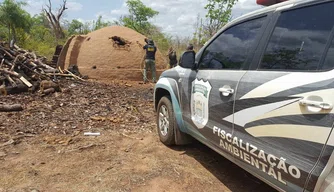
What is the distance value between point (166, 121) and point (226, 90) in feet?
6.36

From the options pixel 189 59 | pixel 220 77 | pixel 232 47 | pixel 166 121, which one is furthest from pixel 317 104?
pixel 166 121

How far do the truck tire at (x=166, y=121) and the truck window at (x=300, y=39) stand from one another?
2021 millimetres

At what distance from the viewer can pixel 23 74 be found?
973 centimetres

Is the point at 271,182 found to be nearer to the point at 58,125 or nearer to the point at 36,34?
the point at 58,125

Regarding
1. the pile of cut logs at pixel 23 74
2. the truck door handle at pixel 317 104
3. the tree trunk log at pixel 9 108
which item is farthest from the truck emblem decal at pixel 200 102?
the pile of cut logs at pixel 23 74

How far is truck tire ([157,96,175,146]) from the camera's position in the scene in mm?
4352

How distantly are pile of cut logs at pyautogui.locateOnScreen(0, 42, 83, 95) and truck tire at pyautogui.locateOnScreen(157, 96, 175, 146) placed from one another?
201 inches

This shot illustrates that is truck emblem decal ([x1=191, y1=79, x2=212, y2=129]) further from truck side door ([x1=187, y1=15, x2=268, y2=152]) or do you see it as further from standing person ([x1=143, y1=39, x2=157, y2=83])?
standing person ([x1=143, y1=39, x2=157, y2=83])

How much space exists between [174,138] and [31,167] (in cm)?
205

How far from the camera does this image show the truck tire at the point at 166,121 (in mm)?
4352

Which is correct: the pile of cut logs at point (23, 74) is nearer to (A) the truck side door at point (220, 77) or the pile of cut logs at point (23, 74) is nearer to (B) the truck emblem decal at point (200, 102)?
(B) the truck emblem decal at point (200, 102)

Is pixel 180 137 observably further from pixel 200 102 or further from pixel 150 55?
pixel 150 55

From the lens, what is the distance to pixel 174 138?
14.5 feet

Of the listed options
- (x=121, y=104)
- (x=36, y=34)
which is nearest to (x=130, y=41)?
(x=121, y=104)
